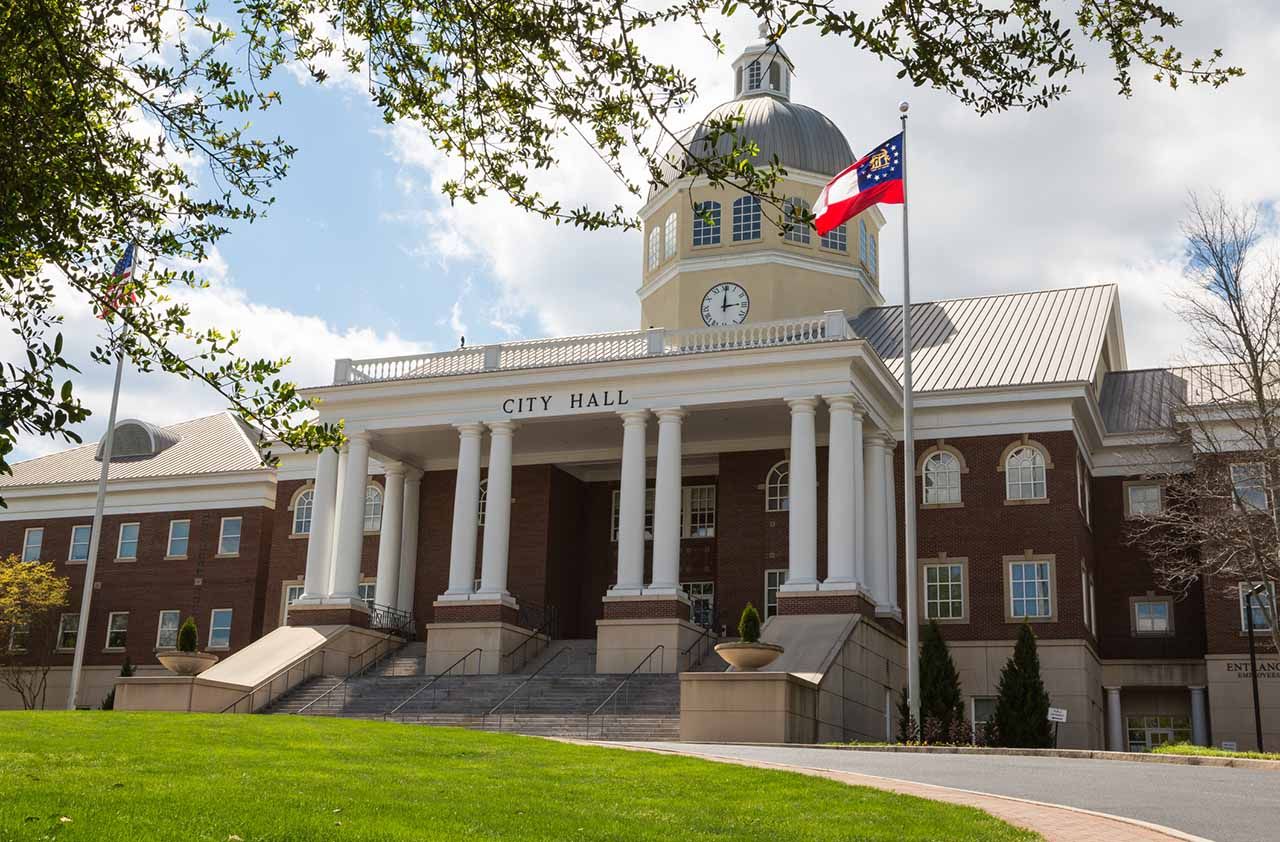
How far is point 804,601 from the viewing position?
34031 millimetres

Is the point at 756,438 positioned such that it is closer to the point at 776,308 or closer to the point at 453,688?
the point at 776,308

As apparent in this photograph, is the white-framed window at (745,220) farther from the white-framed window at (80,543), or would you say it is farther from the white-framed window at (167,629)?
the white-framed window at (80,543)

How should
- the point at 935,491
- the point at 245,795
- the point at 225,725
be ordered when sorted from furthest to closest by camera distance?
1. the point at 935,491
2. the point at 225,725
3. the point at 245,795

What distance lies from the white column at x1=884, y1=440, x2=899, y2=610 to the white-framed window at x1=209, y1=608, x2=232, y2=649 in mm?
24118

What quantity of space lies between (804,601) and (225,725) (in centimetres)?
1574

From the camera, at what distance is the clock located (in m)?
45.4

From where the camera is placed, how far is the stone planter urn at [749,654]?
97.1 ft

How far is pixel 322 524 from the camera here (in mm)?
40562

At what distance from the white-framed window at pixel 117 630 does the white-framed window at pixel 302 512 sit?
833 centimetres

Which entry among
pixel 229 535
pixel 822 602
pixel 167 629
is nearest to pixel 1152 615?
pixel 822 602

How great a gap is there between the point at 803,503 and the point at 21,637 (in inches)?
1270

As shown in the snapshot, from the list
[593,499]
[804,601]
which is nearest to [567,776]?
[804,601]

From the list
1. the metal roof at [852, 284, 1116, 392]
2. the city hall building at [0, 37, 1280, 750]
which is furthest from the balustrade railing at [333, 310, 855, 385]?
the metal roof at [852, 284, 1116, 392]

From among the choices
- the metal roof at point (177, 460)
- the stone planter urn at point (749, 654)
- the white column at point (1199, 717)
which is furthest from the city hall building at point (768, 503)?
the metal roof at point (177, 460)
